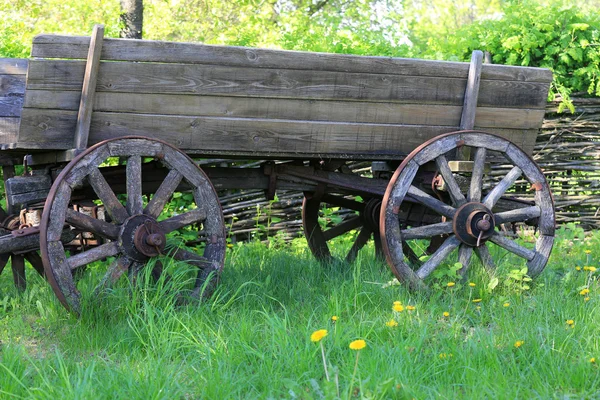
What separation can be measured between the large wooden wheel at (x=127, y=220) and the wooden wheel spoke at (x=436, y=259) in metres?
1.18

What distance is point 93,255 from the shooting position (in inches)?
145

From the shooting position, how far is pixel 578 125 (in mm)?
7059

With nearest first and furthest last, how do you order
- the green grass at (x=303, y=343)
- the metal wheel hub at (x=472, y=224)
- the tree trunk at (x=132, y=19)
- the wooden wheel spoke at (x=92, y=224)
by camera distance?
the green grass at (x=303, y=343)
the wooden wheel spoke at (x=92, y=224)
the metal wheel hub at (x=472, y=224)
the tree trunk at (x=132, y=19)

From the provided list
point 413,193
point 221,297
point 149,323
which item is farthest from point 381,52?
point 149,323

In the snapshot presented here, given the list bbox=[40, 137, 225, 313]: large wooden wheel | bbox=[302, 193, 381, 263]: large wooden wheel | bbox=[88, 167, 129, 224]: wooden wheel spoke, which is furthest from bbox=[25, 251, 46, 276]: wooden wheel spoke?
bbox=[302, 193, 381, 263]: large wooden wheel

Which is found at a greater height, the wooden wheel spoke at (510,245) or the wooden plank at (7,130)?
the wooden plank at (7,130)

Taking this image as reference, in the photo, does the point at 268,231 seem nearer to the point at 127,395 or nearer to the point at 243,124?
the point at 243,124

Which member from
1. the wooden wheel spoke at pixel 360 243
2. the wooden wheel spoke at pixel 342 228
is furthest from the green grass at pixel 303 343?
the wooden wheel spoke at pixel 342 228

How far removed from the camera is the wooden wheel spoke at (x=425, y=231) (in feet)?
14.0

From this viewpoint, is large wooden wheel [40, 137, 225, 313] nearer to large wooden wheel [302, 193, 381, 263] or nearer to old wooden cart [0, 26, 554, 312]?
old wooden cart [0, 26, 554, 312]

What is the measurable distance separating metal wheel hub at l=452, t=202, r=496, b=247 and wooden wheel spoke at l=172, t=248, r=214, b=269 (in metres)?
1.47

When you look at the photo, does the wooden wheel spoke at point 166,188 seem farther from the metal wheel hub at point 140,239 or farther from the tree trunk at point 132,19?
the tree trunk at point 132,19

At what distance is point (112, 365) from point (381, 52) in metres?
4.45

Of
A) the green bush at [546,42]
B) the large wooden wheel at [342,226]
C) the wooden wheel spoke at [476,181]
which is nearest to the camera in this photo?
the wooden wheel spoke at [476,181]
